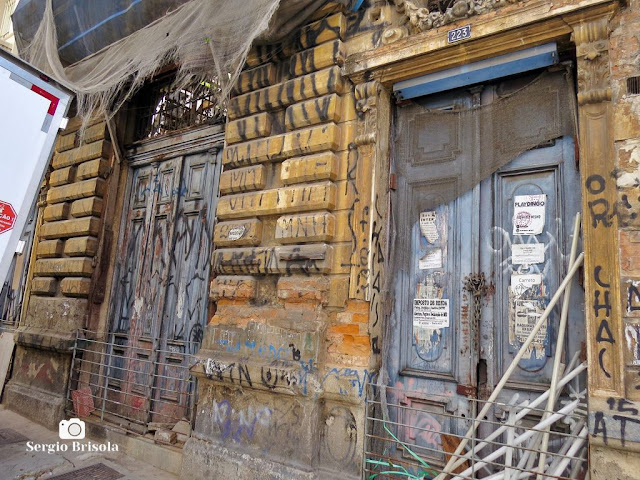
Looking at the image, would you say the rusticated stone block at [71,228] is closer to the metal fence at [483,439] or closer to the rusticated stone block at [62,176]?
the rusticated stone block at [62,176]

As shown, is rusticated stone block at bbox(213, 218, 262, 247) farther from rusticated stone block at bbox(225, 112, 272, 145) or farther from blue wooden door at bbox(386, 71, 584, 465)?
blue wooden door at bbox(386, 71, 584, 465)

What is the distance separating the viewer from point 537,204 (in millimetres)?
3602

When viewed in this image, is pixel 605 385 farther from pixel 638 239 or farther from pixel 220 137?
pixel 220 137

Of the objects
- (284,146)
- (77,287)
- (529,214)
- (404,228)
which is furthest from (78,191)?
(529,214)

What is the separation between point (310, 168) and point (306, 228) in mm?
590

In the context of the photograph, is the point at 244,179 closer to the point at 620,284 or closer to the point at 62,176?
the point at 620,284

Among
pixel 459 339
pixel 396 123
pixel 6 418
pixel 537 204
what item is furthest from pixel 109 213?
pixel 537 204

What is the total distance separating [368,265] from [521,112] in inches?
72.4

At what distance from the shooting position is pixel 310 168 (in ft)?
13.8

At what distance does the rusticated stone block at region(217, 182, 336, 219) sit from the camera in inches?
160

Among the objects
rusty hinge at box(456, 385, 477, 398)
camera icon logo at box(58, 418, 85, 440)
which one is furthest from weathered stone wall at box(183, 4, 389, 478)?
camera icon logo at box(58, 418, 85, 440)

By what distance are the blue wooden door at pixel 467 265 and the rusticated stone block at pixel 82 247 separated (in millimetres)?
4571

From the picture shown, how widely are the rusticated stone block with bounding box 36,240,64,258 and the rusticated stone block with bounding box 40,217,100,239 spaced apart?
100 millimetres

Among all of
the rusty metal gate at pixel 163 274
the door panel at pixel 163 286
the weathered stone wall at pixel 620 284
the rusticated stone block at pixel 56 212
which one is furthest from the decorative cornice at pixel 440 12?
the rusticated stone block at pixel 56 212
